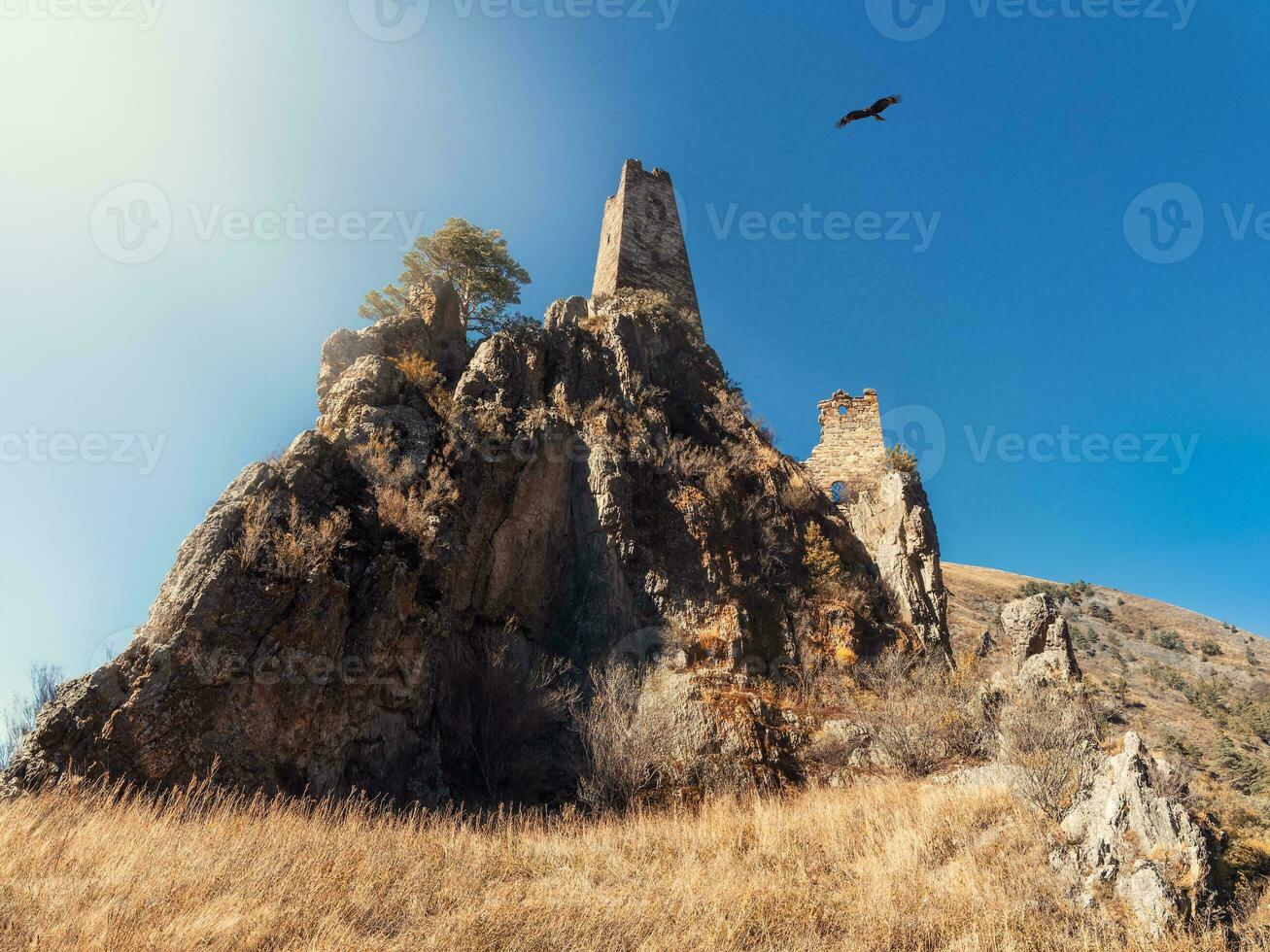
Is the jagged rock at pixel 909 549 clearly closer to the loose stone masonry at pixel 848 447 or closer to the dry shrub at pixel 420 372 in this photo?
the loose stone masonry at pixel 848 447

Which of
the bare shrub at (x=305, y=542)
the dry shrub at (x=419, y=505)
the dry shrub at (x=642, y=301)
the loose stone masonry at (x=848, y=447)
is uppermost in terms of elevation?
the dry shrub at (x=642, y=301)

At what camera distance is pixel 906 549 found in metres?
19.5

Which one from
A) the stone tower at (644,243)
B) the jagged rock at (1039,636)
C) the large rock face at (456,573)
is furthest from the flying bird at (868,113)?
the stone tower at (644,243)

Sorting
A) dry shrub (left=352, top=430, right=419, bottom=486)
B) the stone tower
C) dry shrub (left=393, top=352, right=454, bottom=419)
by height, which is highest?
the stone tower

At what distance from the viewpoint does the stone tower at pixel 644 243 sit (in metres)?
26.8

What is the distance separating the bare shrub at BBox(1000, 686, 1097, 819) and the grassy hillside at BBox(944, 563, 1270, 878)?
3.11 metres

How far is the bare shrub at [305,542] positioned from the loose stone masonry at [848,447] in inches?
703

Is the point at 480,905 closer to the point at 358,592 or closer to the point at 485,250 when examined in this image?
the point at 358,592

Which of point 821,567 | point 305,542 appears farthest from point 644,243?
point 305,542

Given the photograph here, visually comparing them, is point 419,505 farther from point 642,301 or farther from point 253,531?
point 642,301

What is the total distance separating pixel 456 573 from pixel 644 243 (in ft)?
63.8

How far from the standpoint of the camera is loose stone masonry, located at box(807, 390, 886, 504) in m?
24.0

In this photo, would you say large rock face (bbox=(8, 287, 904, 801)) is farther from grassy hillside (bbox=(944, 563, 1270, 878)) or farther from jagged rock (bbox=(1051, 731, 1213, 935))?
grassy hillside (bbox=(944, 563, 1270, 878))

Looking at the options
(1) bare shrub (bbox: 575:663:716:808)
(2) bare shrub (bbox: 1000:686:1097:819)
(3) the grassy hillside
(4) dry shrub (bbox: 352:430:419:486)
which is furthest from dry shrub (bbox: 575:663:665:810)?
(3) the grassy hillside
